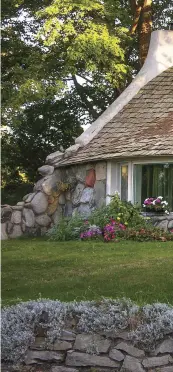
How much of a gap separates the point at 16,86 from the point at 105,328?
12.7 meters

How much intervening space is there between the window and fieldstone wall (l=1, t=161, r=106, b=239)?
81 centimetres

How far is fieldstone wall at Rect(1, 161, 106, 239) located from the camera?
604 inches

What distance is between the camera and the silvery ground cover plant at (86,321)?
5.23m

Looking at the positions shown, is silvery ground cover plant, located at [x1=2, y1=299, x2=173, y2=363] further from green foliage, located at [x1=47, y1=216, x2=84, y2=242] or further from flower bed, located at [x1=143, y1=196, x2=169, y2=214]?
flower bed, located at [x1=143, y1=196, x2=169, y2=214]

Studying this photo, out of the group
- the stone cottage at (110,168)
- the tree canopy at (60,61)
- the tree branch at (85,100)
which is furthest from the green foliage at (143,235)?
the tree branch at (85,100)

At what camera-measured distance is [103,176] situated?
15.4 meters

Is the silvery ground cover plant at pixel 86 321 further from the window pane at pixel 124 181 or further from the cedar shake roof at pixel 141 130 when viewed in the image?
the window pane at pixel 124 181

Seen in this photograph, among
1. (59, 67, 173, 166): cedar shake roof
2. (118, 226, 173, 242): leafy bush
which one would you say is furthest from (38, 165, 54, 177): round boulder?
(118, 226, 173, 242): leafy bush

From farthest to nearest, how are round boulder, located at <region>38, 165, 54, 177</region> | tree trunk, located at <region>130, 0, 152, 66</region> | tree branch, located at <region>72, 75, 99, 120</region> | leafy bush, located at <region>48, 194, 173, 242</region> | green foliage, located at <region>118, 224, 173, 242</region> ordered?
tree branch, located at <region>72, 75, 99, 120</region>, tree trunk, located at <region>130, 0, 152, 66</region>, round boulder, located at <region>38, 165, 54, 177</region>, leafy bush, located at <region>48, 194, 173, 242</region>, green foliage, located at <region>118, 224, 173, 242</region>

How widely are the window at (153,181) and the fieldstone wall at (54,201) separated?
0.81m

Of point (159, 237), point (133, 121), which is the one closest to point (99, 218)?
point (159, 237)

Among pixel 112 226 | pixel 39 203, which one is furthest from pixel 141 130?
pixel 112 226

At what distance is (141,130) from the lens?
15586mm

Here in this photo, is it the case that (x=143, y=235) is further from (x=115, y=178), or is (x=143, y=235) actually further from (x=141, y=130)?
(x=141, y=130)
